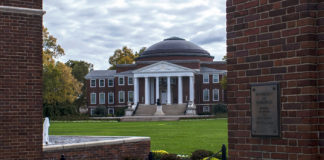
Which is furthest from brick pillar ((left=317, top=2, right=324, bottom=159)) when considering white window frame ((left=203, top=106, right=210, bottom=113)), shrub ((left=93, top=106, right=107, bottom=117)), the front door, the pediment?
shrub ((left=93, top=106, right=107, bottom=117))

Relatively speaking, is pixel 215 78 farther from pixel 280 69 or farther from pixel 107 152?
pixel 280 69

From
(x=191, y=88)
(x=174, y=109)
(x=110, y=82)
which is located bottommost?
(x=174, y=109)

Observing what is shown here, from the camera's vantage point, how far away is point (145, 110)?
7706cm

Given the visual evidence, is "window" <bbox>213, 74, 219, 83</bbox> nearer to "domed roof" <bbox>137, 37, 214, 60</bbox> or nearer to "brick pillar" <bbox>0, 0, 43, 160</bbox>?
"domed roof" <bbox>137, 37, 214, 60</bbox>

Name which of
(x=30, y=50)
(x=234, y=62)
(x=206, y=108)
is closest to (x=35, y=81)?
(x=30, y=50)

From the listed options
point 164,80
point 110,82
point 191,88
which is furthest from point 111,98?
point 191,88

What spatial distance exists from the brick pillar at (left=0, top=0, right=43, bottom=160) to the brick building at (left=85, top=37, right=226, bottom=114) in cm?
6816

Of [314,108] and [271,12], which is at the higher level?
[271,12]

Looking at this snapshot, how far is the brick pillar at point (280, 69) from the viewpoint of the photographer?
4.85 metres

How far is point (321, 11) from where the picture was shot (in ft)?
15.9

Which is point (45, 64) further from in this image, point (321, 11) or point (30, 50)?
point (321, 11)

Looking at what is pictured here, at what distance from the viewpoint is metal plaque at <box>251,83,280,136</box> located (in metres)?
5.12

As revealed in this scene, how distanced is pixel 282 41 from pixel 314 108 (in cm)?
78

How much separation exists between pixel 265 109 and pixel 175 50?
271ft
